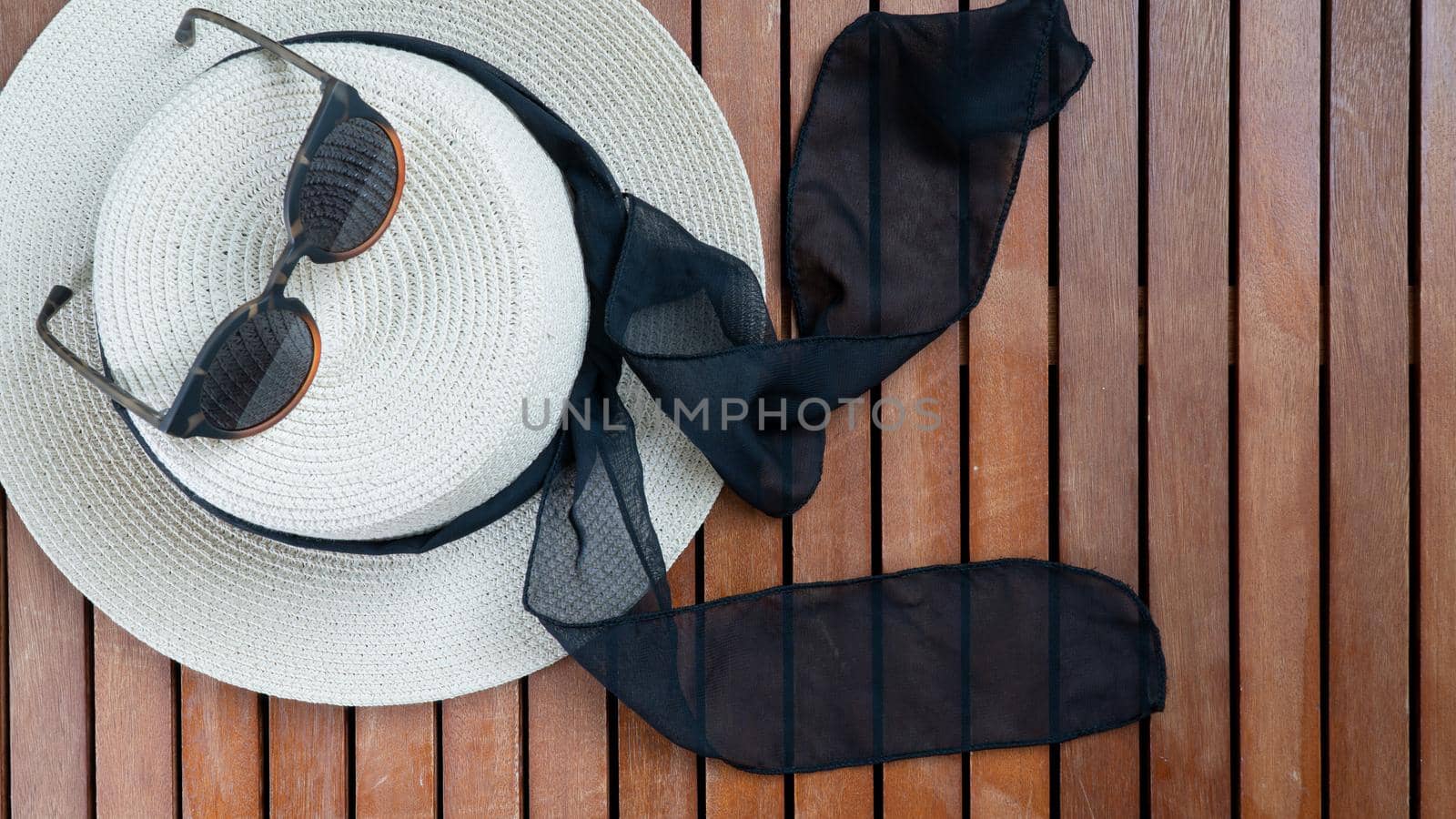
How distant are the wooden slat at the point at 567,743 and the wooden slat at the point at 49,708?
370mm

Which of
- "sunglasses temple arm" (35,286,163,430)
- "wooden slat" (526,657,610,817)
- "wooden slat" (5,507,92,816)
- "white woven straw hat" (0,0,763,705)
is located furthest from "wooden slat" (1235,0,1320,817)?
"wooden slat" (5,507,92,816)

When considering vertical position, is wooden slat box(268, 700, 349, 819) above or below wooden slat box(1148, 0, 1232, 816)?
below

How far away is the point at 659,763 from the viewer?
2.48 ft

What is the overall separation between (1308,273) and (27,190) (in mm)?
997

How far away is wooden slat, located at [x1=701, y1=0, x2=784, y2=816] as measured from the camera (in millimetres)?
750

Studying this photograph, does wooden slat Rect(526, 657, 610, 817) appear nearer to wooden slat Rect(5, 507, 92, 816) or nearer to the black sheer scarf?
the black sheer scarf

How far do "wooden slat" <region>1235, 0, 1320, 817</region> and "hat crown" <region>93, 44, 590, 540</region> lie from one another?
0.60 m

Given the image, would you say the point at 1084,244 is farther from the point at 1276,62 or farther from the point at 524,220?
the point at 524,220

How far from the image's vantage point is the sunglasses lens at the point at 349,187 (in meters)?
0.54

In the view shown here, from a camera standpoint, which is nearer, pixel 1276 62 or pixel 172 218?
pixel 172 218

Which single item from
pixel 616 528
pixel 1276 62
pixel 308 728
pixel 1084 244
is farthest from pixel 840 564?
pixel 1276 62

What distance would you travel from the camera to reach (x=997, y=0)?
0.76 metres

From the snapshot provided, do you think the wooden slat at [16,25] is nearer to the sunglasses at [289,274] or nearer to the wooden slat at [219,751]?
the sunglasses at [289,274]

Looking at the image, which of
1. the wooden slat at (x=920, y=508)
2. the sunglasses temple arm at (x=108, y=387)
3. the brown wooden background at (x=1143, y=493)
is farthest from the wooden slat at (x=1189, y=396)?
the sunglasses temple arm at (x=108, y=387)
